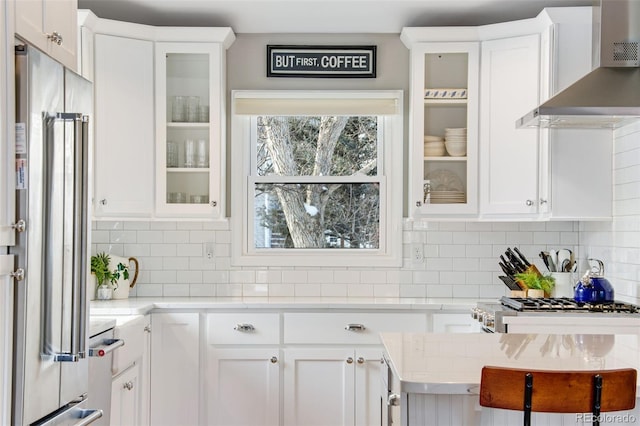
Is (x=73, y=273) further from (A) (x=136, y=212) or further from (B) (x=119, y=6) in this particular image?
(B) (x=119, y=6)

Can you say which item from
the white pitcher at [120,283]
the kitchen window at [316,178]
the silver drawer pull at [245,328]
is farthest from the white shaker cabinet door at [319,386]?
the white pitcher at [120,283]

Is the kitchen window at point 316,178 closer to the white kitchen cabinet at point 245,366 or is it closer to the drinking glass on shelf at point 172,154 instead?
the drinking glass on shelf at point 172,154

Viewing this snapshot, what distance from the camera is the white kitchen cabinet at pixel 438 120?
418 cm

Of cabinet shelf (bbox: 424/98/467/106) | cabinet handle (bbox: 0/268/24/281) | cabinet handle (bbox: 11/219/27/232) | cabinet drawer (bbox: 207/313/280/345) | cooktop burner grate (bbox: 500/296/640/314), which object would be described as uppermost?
cabinet shelf (bbox: 424/98/467/106)

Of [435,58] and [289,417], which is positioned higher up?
[435,58]

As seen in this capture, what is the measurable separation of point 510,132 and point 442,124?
1.29 feet

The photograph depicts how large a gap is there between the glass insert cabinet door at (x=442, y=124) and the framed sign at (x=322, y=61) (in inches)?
15.9

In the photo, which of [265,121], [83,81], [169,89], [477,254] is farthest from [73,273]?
[477,254]

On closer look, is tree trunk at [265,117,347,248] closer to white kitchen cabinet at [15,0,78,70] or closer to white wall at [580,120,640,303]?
white wall at [580,120,640,303]

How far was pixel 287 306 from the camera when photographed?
4016 mm

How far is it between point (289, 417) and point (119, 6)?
253 centimetres

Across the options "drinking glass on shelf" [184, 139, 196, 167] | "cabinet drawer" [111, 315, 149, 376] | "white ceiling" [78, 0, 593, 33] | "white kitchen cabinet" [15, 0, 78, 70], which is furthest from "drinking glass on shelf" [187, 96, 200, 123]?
"white kitchen cabinet" [15, 0, 78, 70]

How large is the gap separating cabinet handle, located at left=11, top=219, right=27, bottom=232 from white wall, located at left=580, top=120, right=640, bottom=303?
2897 millimetres

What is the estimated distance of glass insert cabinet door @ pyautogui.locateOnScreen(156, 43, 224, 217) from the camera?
4.21 meters
